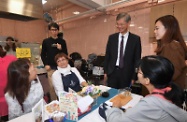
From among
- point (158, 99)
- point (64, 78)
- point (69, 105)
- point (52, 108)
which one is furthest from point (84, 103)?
point (64, 78)

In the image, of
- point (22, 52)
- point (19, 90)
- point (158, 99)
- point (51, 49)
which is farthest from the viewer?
point (22, 52)

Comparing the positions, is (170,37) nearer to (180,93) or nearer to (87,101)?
(180,93)

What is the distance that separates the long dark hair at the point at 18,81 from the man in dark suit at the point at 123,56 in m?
1.13

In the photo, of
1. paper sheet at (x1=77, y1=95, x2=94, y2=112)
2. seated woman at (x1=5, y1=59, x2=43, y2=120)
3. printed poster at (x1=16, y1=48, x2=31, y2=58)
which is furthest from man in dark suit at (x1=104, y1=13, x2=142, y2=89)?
printed poster at (x1=16, y1=48, x2=31, y2=58)

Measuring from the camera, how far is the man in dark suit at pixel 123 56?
1894mm

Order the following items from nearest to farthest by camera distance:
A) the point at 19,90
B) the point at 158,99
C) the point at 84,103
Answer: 1. the point at 158,99
2. the point at 84,103
3. the point at 19,90

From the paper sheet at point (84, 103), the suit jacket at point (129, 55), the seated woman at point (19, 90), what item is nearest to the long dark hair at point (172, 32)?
the suit jacket at point (129, 55)

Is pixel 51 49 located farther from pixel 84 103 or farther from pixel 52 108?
pixel 84 103

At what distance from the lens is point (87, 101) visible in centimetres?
114

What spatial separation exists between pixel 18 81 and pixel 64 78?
0.69 metres

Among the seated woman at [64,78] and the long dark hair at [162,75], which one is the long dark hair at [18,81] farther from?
the long dark hair at [162,75]

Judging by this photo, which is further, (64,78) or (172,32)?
(64,78)

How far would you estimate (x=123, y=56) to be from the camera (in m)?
1.91

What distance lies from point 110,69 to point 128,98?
67 cm
